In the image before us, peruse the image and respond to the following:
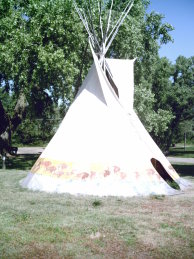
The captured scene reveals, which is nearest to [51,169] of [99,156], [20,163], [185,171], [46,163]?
[46,163]

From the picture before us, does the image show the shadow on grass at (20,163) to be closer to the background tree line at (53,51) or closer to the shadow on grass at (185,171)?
the background tree line at (53,51)

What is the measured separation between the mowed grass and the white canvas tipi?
67 cm

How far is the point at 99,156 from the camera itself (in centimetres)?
1229

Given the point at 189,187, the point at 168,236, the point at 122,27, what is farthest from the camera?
the point at 122,27

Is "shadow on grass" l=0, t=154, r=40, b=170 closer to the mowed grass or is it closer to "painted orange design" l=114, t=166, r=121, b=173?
the mowed grass

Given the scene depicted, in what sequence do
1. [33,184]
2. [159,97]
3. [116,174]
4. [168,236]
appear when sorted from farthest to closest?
[159,97] < [33,184] < [116,174] < [168,236]

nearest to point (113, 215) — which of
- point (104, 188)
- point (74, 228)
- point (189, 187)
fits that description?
point (74, 228)

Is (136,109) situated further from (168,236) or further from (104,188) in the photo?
(168,236)

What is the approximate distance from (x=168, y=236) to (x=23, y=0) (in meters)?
21.5

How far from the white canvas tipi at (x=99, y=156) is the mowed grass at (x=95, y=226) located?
0.67 m

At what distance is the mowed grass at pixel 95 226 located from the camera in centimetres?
628

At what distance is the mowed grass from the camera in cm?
628

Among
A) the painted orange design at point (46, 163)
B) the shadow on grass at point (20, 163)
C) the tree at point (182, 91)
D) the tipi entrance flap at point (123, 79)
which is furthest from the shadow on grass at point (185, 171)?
the tree at point (182, 91)

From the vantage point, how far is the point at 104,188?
11.6 metres
